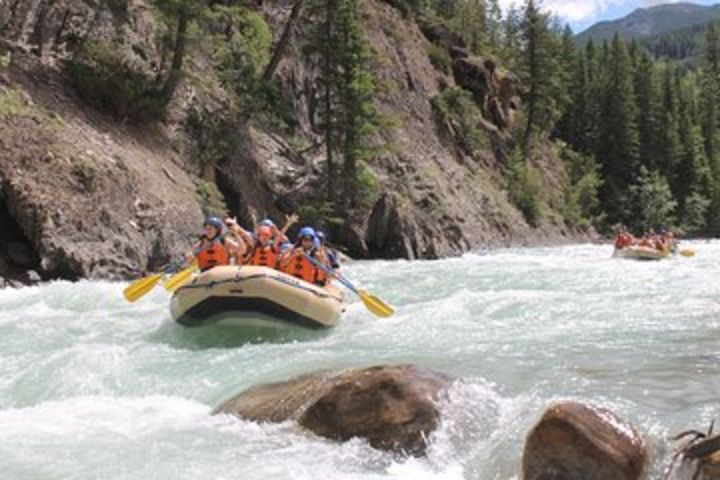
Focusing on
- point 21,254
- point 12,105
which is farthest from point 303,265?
point 12,105

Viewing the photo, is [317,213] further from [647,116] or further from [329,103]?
[647,116]

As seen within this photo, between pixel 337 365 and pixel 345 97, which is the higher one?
pixel 345 97

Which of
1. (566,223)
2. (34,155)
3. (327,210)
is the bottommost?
(566,223)

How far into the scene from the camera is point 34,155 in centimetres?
1575

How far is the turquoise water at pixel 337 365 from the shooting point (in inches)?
221

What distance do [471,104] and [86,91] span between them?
23888 millimetres

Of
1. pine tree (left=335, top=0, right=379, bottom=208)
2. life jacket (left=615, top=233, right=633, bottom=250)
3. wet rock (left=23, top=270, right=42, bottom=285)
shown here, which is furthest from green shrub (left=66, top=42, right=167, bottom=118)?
life jacket (left=615, top=233, right=633, bottom=250)

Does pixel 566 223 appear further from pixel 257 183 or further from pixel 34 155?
pixel 34 155

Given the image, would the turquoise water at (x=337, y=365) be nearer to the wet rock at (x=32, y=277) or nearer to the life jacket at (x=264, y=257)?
the wet rock at (x=32, y=277)

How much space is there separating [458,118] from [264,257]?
2813 cm

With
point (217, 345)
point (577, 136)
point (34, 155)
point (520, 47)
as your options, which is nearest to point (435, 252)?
point (34, 155)

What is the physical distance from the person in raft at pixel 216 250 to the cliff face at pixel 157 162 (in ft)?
14.6

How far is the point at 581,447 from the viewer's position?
191 inches

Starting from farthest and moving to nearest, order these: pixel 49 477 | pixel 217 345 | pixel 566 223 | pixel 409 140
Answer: pixel 566 223 < pixel 409 140 < pixel 217 345 < pixel 49 477
